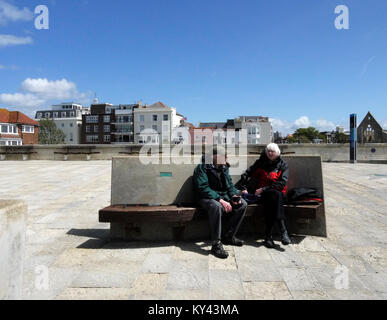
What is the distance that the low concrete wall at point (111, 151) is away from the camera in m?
19.0

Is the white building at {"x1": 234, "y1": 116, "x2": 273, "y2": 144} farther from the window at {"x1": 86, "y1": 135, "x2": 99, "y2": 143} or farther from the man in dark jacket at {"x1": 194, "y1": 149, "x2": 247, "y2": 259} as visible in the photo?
the man in dark jacket at {"x1": 194, "y1": 149, "x2": 247, "y2": 259}

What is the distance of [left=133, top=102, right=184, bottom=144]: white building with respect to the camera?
9506cm

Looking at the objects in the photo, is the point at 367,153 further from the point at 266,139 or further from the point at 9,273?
the point at 266,139

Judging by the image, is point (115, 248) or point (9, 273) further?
point (115, 248)

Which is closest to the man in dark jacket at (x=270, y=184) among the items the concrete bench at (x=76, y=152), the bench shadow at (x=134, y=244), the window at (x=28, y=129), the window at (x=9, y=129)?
the bench shadow at (x=134, y=244)

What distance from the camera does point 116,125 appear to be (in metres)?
98.4

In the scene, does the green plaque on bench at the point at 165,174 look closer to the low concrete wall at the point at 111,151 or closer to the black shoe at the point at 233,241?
the black shoe at the point at 233,241

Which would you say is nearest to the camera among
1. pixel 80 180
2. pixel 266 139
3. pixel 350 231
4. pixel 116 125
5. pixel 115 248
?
pixel 115 248

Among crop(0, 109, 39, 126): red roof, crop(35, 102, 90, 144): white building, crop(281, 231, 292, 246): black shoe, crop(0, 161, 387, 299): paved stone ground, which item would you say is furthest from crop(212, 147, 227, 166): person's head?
crop(35, 102, 90, 144): white building
